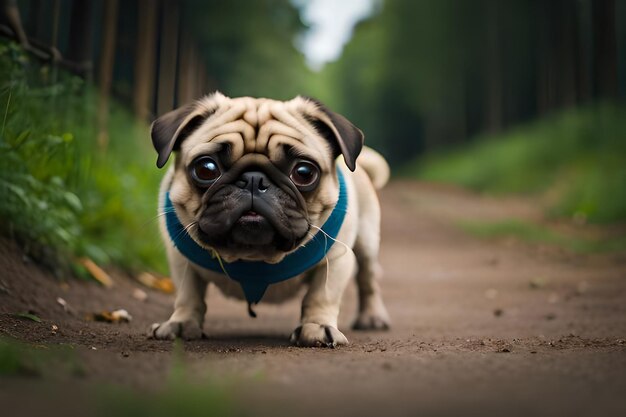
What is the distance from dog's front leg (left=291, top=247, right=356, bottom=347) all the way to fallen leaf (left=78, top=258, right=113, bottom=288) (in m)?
2.28

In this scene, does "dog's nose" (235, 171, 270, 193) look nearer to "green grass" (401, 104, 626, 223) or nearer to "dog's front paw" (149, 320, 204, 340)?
"dog's front paw" (149, 320, 204, 340)

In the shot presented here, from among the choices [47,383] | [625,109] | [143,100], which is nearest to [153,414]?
[47,383]

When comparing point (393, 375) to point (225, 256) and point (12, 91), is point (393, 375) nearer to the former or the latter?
point (225, 256)

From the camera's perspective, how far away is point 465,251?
10.5 metres

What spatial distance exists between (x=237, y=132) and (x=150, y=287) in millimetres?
3154

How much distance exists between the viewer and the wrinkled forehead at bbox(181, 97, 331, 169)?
10.2 feet

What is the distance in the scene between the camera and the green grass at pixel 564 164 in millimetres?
12094

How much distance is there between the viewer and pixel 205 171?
10.3 ft

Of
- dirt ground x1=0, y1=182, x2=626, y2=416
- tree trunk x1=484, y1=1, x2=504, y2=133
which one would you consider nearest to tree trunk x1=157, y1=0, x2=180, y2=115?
dirt ground x1=0, y1=182, x2=626, y2=416

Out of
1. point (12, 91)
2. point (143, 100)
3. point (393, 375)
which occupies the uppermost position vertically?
point (143, 100)

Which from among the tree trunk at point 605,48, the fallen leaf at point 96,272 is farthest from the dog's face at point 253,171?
the tree trunk at point 605,48

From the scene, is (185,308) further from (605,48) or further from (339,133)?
(605,48)

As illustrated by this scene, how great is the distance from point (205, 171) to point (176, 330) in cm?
82

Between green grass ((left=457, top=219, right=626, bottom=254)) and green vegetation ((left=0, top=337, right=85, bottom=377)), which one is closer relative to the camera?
green vegetation ((left=0, top=337, right=85, bottom=377))
